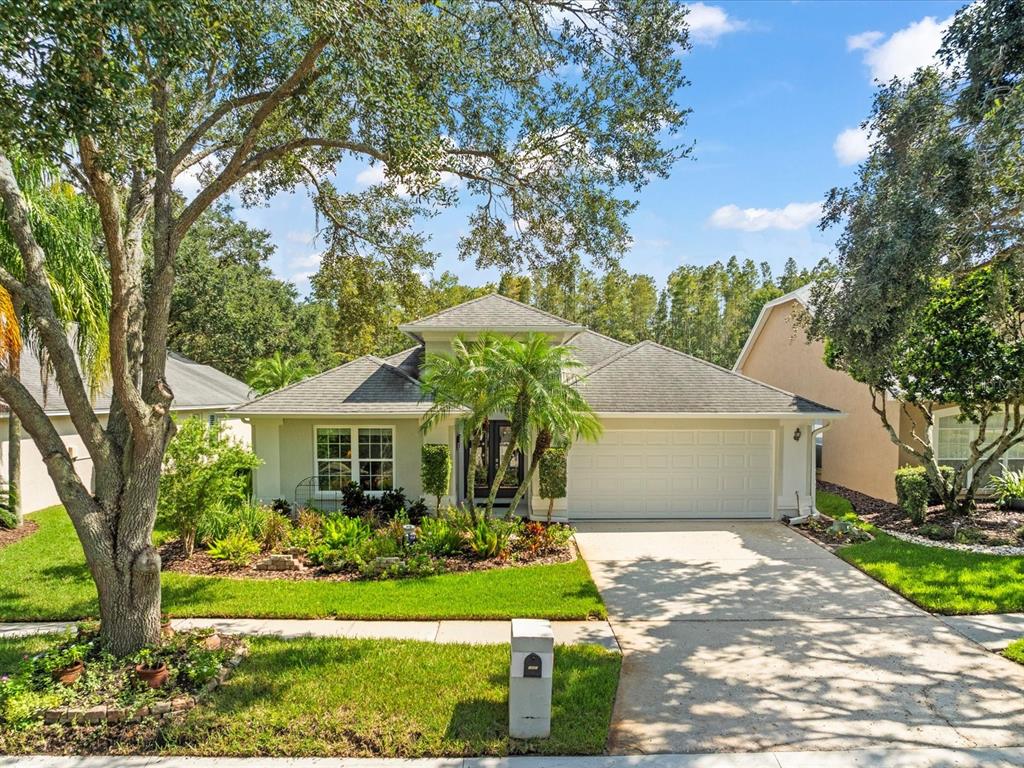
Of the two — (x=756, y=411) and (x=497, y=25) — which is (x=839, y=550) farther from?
(x=497, y=25)

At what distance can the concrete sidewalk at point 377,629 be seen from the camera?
7.62 metres

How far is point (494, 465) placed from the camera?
598 inches

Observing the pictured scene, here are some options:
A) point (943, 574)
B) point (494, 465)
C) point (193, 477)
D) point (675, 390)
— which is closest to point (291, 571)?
point (193, 477)

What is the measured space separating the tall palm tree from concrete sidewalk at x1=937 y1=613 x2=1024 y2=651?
1263 cm

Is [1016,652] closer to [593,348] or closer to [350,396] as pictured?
[350,396]

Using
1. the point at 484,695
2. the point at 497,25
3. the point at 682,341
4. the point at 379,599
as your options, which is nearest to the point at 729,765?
the point at 484,695

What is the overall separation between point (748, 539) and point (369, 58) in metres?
11.0

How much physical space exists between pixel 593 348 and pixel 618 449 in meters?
5.25

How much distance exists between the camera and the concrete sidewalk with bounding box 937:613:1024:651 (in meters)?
7.52

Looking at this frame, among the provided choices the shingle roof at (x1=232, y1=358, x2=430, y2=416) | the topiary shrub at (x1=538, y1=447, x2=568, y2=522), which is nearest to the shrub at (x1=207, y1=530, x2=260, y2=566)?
the shingle roof at (x1=232, y1=358, x2=430, y2=416)

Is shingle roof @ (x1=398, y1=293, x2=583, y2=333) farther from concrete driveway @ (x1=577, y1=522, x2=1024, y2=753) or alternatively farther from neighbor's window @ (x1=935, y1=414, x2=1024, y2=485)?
neighbor's window @ (x1=935, y1=414, x2=1024, y2=485)

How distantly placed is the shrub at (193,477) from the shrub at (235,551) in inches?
23.5

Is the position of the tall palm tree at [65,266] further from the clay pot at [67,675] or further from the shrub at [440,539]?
the shrub at [440,539]

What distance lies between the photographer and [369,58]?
6.07 meters
